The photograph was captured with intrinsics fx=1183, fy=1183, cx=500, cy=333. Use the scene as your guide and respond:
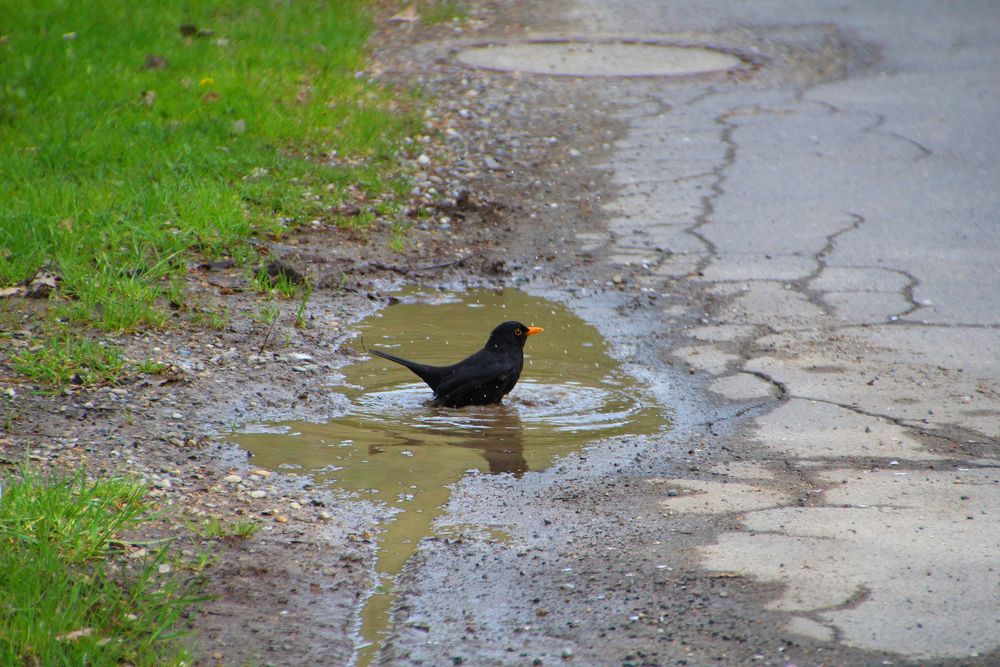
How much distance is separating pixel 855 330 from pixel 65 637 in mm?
4029

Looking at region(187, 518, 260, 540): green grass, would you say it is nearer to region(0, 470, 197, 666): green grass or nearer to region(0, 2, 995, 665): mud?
region(0, 2, 995, 665): mud

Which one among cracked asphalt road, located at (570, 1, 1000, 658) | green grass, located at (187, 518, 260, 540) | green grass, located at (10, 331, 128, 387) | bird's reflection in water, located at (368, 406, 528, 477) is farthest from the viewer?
green grass, located at (10, 331, 128, 387)

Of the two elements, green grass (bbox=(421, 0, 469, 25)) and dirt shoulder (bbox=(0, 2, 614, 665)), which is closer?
dirt shoulder (bbox=(0, 2, 614, 665))

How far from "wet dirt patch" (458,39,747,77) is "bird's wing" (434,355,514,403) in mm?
6136

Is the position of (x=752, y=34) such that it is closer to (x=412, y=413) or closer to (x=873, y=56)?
(x=873, y=56)

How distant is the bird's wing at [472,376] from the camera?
16.8 ft

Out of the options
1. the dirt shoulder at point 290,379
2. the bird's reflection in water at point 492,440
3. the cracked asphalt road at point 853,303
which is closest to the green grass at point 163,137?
the dirt shoulder at point 290,379

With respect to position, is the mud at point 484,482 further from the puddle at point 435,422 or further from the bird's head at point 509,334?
the bird's head at point 509,334

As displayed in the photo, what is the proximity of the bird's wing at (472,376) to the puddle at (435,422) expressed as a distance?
3.4 inches

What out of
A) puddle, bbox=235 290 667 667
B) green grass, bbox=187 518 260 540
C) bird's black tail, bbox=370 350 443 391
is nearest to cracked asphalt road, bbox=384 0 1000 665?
puddle, bbox=235 290 667 667

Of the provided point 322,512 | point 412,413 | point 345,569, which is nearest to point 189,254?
point 412,413

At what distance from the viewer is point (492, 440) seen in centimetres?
474

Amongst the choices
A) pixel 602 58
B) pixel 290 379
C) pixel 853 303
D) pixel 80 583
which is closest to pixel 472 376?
pixel 290 379

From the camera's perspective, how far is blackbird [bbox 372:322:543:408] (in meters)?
5.13
